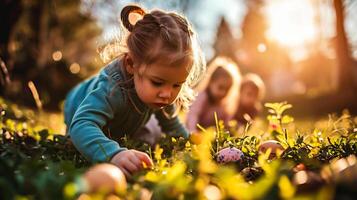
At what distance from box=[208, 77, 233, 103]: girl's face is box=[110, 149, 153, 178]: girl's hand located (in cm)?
541

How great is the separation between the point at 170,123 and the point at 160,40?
1.20 meters

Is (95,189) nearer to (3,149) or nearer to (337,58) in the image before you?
(3,149)

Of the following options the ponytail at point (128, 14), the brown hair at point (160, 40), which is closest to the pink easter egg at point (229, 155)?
the brown hair at point (160, 40)

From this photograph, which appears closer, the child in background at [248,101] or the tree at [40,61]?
the child in background at [248,101]

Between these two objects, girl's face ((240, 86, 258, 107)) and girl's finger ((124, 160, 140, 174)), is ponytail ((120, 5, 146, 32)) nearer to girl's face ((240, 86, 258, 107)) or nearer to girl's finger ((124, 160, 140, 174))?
girl's finger ((124, 160, 140, 174))

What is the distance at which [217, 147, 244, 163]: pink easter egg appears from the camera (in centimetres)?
202

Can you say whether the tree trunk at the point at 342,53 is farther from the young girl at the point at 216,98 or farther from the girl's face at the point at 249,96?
the young girl at the point at 216,98

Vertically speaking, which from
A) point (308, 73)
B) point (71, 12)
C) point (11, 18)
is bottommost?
point (308, 73)

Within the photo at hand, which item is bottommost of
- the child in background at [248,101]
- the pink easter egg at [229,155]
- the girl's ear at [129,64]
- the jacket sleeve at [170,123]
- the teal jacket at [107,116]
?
the child in background at [248,101]

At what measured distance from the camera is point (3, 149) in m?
2.13

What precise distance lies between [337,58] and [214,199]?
46.0ft

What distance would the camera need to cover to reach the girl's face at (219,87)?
7.25m

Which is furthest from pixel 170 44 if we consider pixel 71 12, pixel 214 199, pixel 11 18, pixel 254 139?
pixel 71 12

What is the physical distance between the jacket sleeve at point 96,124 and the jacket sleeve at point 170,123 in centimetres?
87
